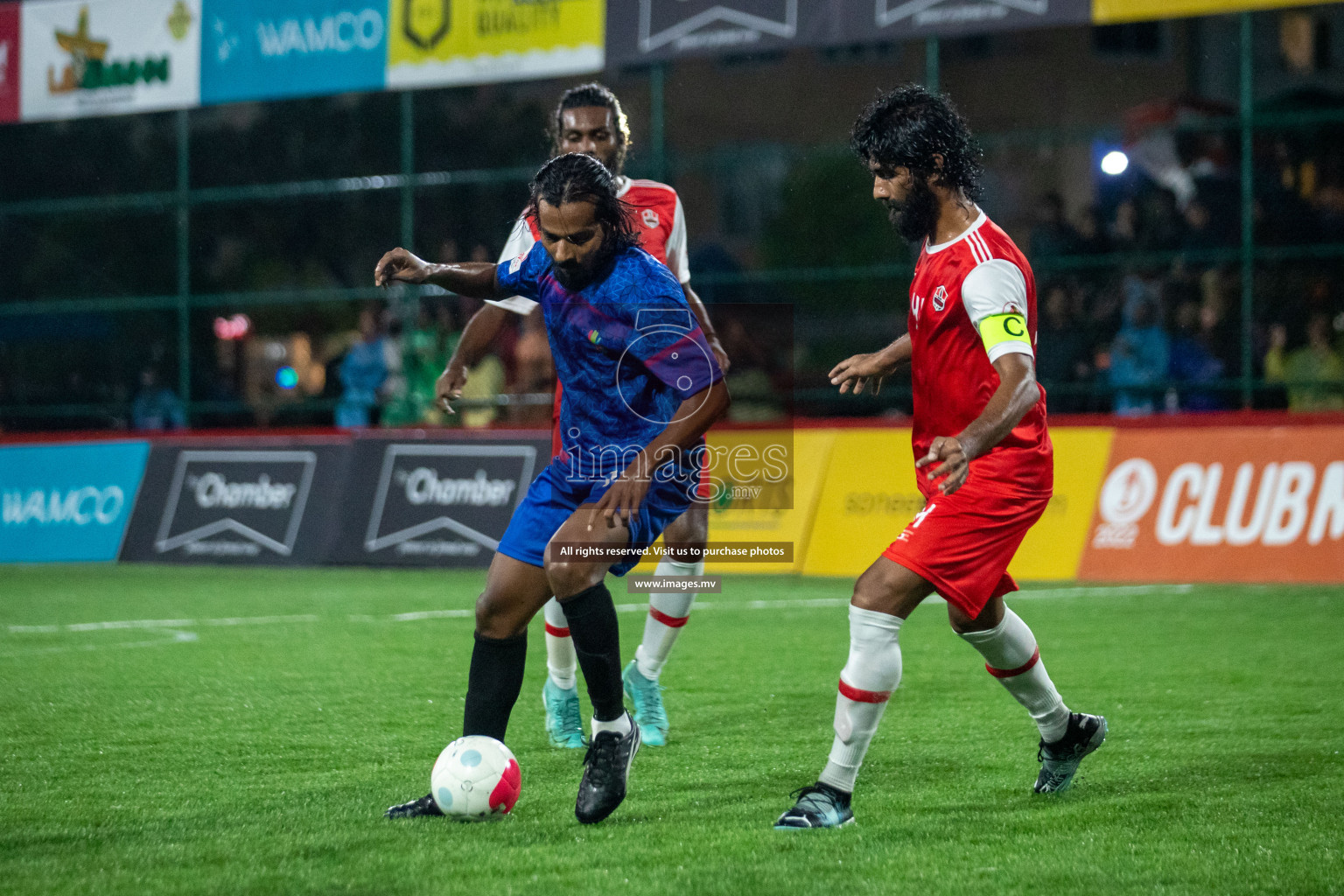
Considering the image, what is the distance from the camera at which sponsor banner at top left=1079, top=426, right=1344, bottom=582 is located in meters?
10.9

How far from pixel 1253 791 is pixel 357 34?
39.4ft

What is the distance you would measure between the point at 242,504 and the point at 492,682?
32.1 ft

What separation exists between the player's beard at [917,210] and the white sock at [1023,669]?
46.9 inches

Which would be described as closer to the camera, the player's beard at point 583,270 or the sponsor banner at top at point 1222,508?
the player's beard at point 583,270

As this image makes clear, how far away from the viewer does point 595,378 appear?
4.75 m

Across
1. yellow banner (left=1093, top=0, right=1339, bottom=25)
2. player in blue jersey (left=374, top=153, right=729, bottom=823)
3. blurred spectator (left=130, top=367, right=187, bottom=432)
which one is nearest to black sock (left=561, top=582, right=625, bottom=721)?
player in blue jersey (left=374, top=153, right=729, bottom=823)

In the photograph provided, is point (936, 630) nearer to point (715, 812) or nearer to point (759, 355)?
point (715, 812)

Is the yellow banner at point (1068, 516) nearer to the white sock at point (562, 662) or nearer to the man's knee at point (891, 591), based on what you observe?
the white sock at point (562, 662)

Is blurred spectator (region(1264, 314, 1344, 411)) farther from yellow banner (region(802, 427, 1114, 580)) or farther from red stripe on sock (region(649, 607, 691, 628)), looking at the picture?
red stripe on sock (region(649, 607, 691, 628))

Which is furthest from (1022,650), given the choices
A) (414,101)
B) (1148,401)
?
(414,101)

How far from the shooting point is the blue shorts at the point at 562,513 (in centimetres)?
467

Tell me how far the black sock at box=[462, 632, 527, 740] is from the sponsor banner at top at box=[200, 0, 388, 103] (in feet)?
36.1

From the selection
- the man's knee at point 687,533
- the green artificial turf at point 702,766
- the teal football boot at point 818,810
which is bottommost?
the green artificial turf at point 702,766

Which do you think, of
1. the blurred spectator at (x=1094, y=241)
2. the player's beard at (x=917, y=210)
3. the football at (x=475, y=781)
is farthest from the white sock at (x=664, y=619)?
the blurred spectator at (x=1094, y=241)
